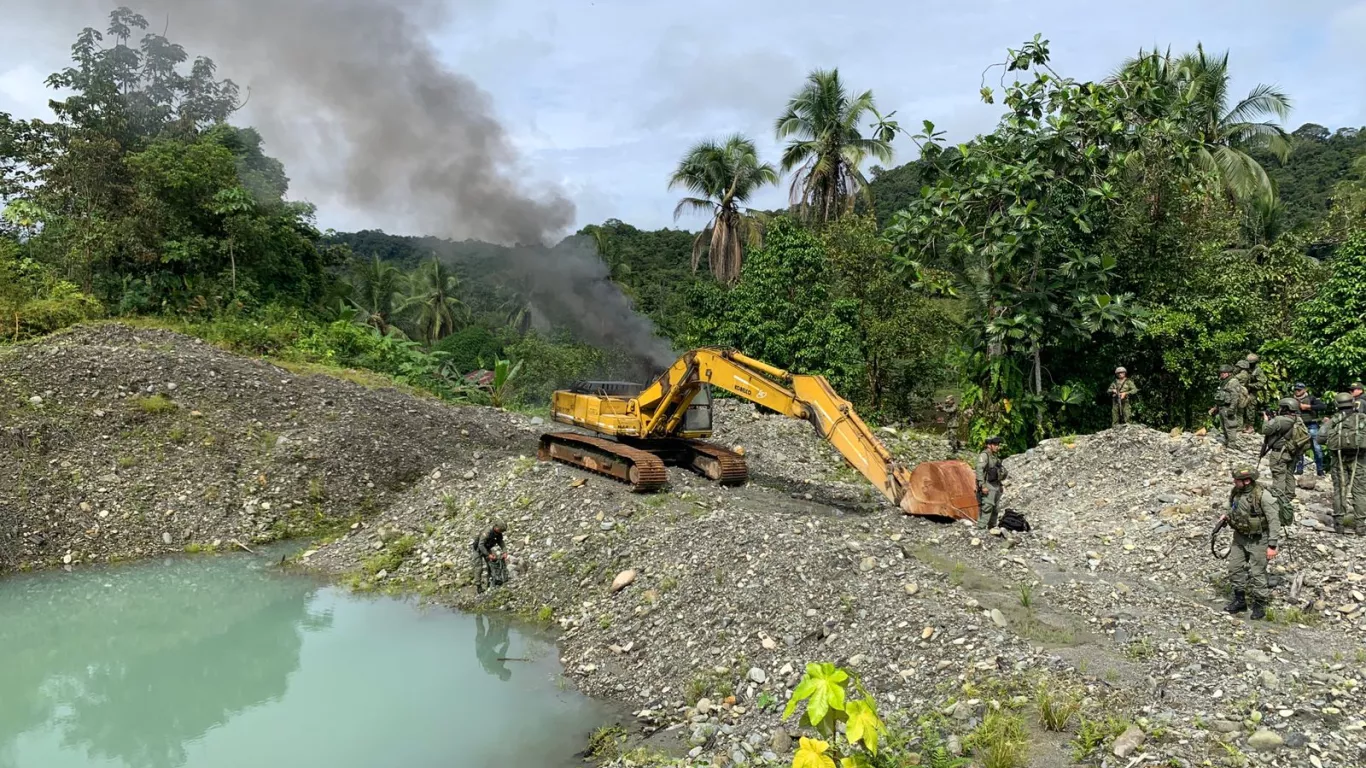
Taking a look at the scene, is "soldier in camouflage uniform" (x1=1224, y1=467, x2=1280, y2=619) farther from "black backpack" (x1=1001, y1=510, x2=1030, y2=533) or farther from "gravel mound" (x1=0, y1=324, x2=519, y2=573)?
"gravel mound" (x1=0, y1=324, x2=519, y2=573)

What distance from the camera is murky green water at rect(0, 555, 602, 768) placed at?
7.22 metres

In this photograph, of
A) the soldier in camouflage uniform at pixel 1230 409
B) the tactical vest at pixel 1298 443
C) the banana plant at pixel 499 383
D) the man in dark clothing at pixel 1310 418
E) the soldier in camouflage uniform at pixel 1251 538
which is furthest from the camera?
the banana plant at pixel 499 383

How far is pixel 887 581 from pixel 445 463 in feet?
35.6

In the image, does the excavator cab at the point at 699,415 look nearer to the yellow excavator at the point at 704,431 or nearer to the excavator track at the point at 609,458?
the yellow excavator at the point at 704,431

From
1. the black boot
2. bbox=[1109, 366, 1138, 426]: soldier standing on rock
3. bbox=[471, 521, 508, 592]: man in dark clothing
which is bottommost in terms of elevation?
bbox=[471, 521, 508, 592]: man in dark clothing

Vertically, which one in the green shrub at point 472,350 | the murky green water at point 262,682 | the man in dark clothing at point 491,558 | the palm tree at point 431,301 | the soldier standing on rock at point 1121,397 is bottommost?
the murky green water at point 262,682

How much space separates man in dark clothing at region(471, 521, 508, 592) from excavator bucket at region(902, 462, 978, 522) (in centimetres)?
509

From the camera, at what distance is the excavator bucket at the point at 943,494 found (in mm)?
10203

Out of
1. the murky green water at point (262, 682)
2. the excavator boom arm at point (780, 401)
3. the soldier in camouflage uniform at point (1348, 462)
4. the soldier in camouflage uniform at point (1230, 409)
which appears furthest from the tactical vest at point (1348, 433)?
the murky green water at point (262, 682)

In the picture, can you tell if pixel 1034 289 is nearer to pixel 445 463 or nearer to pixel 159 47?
pixel 445 463

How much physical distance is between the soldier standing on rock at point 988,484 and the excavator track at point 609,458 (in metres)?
4.35

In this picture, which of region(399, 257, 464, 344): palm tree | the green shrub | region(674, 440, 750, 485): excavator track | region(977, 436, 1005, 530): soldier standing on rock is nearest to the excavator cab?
region(674, 440, 750, 485): excavator track

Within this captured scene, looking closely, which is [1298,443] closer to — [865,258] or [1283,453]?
[1283,453]

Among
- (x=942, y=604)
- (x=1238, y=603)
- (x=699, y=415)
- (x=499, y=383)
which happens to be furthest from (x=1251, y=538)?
(x=499, y=383)
